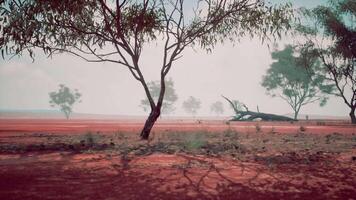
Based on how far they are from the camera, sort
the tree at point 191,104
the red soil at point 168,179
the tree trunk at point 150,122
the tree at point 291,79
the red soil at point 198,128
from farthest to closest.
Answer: the tree at point 191,104 < the tree at point 291,79 < the red soil at point 198,128 < the tree trunk at point 150,122 < the red soil at point 168,179

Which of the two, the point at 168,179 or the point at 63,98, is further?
the point at 63,98

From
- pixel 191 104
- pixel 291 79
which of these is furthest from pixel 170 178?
pixel 191 104

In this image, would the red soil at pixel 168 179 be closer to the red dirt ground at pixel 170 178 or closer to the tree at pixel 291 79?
the red dirt ground at pixel 170 178

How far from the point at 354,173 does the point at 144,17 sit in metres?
12.7

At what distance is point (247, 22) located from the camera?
63.8ft

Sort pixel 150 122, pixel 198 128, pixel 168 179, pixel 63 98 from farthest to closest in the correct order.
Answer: pixel 63 98 < pixel 198 128 < pixel 150 122 < pixel 168 179

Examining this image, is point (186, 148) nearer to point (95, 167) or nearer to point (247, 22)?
point (95, 167)

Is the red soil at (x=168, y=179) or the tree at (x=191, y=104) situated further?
the tree at (x=191, y=104)

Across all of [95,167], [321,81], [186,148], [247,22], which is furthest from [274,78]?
→ [95,167]

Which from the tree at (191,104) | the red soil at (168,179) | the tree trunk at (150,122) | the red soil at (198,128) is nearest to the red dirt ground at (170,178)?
the red soil at (168,179)

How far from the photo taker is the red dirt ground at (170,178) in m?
7.63

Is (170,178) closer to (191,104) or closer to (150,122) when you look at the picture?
(150,122)

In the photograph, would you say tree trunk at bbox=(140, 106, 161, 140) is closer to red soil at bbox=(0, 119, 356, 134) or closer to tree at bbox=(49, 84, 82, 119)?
red soil at bbox=(0, 119, 356, 134)

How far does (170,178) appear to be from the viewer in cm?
876
